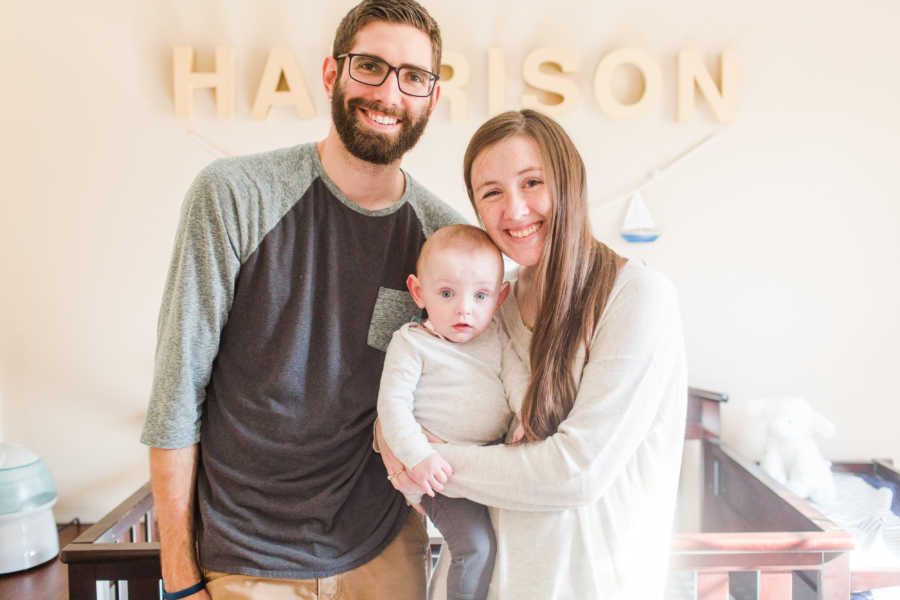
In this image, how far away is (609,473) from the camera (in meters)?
1.02

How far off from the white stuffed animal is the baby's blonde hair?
1910 millimetres

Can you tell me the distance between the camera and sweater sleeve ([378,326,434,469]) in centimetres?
112

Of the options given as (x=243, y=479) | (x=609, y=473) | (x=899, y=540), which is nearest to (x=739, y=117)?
(x=899, y=540)

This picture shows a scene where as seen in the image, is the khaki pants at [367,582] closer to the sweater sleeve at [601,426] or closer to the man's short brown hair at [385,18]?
the sweater sleeve at [601,426]

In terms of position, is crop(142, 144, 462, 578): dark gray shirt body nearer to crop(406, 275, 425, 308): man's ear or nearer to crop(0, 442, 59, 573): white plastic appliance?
crop(406, 275, 425, 308): man's ear

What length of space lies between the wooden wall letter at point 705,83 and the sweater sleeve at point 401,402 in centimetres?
209

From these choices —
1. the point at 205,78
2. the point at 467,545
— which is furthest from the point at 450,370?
the point at 205,78

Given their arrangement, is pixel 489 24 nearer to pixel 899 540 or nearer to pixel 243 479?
pixel 243 479

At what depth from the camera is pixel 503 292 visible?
1.31 metres

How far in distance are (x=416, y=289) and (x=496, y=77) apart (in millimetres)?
1729

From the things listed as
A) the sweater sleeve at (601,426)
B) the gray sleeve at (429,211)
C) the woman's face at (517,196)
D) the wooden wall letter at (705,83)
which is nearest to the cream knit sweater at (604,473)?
the sweater sleeve at (601,426)

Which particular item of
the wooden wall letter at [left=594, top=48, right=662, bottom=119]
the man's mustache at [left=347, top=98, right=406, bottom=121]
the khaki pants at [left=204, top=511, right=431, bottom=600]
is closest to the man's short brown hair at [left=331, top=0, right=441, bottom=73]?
the man's mustache at [left=347, top=98, right=406, bottom=121]

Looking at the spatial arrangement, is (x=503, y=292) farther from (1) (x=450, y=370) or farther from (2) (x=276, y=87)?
(2) (x=276, y=87)

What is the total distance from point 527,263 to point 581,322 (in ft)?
0.56
